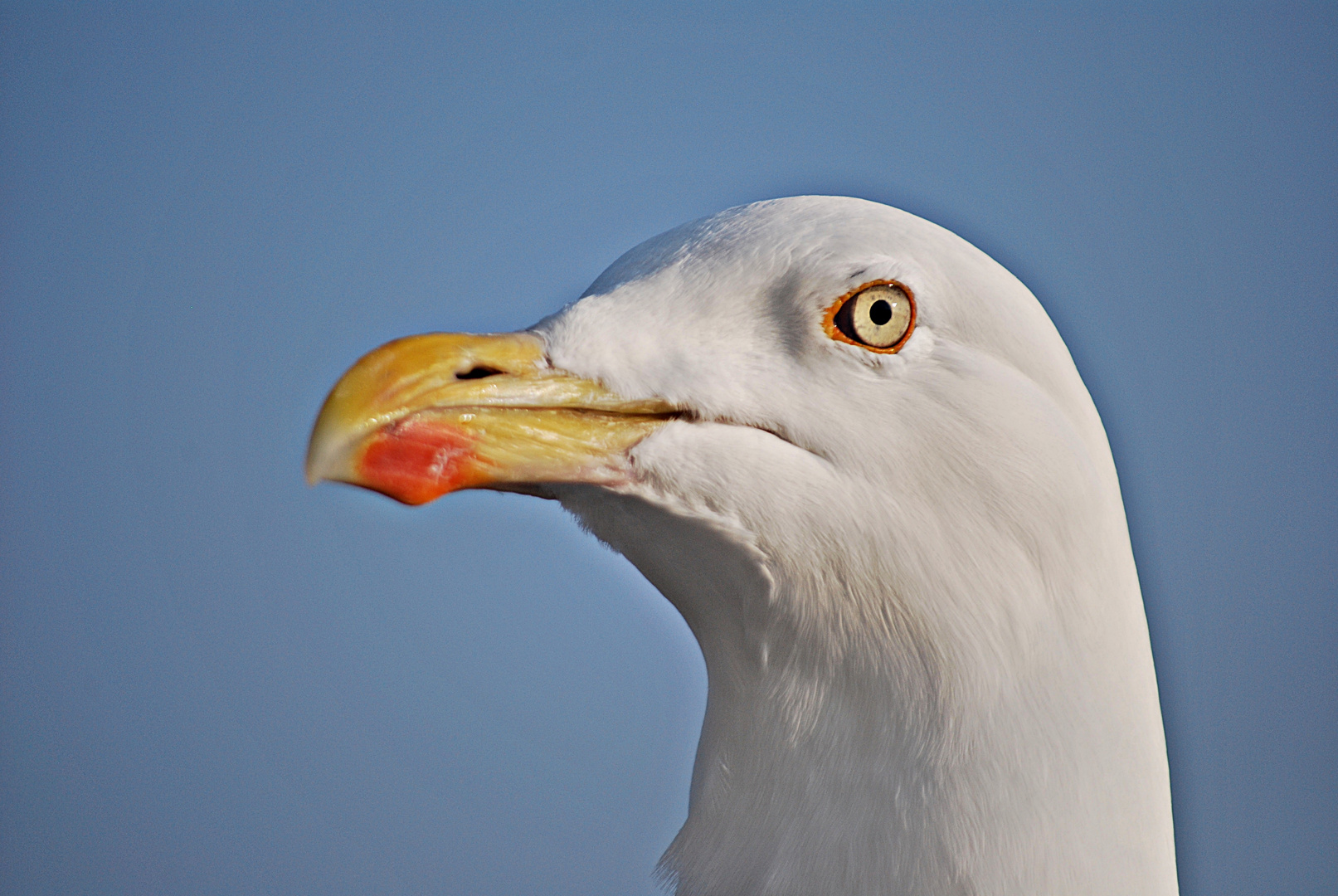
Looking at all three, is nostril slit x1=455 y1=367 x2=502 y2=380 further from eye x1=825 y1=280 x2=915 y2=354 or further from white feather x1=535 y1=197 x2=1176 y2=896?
eye x1=825 y1=280 x2=915 y2=354

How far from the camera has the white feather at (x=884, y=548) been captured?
1.41 m

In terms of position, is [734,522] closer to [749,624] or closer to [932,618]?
[749,624]

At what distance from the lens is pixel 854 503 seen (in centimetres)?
141

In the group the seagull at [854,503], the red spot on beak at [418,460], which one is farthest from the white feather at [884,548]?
the red spot on beak at [418,460]

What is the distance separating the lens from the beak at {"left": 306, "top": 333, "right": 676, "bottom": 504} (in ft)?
4.35

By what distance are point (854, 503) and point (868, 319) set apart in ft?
0.92

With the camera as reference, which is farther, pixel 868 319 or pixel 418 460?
pixel 868 319

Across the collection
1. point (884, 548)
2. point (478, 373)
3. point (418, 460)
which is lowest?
point (884, 548)

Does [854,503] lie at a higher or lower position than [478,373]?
lower

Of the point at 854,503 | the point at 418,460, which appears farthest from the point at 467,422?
the point at 854,503

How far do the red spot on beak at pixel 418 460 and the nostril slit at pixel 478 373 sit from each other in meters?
0.09

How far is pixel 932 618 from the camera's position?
4.70 ft

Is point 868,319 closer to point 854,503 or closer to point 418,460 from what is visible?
point 854,503

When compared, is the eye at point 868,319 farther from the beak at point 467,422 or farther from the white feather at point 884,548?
the beak at point 467,422
